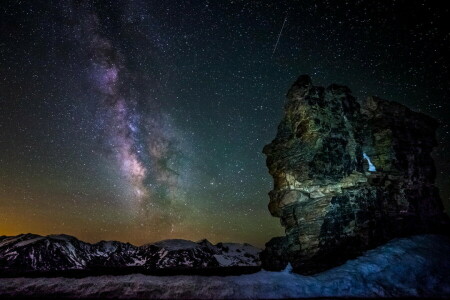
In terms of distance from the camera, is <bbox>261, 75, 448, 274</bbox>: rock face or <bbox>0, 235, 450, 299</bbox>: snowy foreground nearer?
<bbox>0, 235, 450, 299</bbox>: snowy foreground

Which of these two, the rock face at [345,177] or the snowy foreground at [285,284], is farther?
the rock face at [345,177]

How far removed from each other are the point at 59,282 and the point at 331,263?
561 inches

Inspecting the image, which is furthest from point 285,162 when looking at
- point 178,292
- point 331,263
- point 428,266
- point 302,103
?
point 178,292

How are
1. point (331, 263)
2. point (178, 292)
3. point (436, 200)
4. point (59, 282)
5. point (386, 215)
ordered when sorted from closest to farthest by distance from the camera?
point (178, 292)
point (59, 282)
point (331, 263)
point (386, 215)
point (436, 200)

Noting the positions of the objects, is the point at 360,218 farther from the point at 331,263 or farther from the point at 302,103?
the point at 302,103

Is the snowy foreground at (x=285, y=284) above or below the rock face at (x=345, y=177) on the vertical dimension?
below

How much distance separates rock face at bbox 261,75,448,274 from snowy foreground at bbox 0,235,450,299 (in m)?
2.12

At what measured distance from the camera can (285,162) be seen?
698 inches

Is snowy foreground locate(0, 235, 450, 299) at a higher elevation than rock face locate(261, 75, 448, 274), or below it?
below

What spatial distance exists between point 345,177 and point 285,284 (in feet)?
28.3

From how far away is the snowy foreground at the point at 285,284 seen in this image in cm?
1031

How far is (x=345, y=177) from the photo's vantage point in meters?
16.2

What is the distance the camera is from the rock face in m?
15.1

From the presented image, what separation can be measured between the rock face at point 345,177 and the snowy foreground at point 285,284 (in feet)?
6.96
